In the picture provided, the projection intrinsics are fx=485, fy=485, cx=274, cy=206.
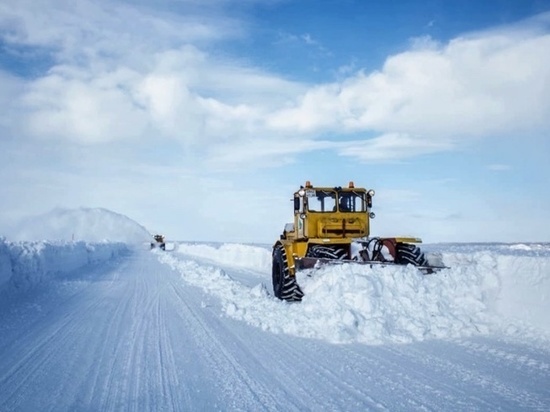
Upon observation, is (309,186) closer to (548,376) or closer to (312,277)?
(312,277)

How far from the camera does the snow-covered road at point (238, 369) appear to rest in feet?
15.7

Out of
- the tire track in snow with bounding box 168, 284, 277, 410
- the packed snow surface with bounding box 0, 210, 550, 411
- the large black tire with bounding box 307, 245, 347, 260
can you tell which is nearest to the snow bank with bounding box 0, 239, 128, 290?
the packed snow surface with bounding box 0, 210, 550, 411

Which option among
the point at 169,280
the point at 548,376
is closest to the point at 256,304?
the point at 548,376

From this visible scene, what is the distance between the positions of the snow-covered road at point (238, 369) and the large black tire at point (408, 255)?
244 centimetres

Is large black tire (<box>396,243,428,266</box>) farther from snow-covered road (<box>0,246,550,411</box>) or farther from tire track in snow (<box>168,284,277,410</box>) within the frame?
tire track in snow (<box>168,284,277,410</box>)

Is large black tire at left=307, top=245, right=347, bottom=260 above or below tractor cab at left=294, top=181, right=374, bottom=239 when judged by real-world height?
below

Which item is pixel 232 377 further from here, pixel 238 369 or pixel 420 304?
pixel 420 304

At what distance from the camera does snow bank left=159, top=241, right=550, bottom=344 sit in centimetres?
773

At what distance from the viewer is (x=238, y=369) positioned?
5980 millimetres

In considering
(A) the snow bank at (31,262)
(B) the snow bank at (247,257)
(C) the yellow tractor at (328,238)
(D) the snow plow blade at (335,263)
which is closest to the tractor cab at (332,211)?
(C) the yellow tractor at (328,238)

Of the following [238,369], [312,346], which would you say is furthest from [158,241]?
[238,369]

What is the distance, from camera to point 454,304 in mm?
8602

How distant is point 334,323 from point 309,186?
5.11 metres

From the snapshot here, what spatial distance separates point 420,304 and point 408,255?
1.92 m
